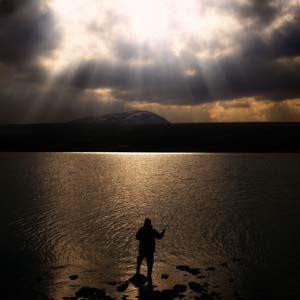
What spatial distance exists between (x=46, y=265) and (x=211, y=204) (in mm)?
24090

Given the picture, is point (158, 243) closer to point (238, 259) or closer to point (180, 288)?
point (238, 259)

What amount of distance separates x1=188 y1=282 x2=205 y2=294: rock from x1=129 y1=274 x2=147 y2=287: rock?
2088 millimetres

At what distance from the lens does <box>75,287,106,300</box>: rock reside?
1481cm

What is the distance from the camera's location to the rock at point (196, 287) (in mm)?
15604

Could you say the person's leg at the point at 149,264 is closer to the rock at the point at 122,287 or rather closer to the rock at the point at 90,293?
the rock at the point at 122,287

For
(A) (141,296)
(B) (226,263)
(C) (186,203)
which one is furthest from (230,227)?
(A) (141,296)

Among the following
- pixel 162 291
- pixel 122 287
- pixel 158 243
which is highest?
pixel 162 291

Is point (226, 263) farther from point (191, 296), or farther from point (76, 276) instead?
point (76, 276)

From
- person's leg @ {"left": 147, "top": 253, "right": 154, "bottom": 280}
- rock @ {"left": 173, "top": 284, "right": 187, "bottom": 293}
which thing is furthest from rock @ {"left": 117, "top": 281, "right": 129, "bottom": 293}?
rock @ {"left": 173, "top": 284, "right": 187, "bottom": 293}

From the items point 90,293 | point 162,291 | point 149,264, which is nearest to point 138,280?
point 149,264

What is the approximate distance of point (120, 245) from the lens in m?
23.8

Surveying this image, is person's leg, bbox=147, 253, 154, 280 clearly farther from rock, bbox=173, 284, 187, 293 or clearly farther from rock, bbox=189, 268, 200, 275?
rock, bbox=189, 268, 200, 275

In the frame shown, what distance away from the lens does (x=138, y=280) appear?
55.0 ft

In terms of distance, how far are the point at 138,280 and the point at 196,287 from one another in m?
2.64
